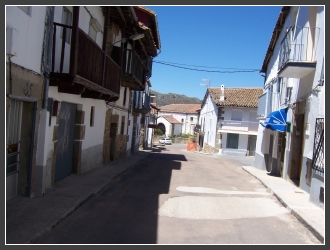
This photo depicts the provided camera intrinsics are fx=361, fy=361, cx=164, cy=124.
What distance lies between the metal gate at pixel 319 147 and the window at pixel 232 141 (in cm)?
2817

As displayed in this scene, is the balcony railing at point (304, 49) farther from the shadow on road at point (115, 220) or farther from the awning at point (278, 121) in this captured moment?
the shadow on road at point (115, 220)

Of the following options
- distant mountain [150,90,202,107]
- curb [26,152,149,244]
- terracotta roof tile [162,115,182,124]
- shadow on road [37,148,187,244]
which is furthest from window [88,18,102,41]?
distant mountain [150,90,202,107]

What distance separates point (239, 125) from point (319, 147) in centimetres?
2791

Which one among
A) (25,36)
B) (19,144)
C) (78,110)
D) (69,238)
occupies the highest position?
(25,36)

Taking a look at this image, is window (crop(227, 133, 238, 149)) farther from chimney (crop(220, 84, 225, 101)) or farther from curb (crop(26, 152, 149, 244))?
curb (crop(26, 152, 149, 244))

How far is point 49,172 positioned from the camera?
8141mm

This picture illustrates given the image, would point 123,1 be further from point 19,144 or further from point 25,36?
point 19,144

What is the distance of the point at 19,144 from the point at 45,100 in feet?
3.41

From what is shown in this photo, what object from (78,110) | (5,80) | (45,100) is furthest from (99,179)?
(5,80)

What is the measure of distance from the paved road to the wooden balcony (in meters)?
2.56

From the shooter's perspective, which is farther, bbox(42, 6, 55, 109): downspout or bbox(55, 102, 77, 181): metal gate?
bbox(55, 102, 77, 181): metal gate

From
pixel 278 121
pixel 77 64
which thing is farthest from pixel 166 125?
pixel 77 64

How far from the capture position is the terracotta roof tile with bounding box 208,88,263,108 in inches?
1387

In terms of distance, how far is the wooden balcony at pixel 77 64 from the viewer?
7328 mm
